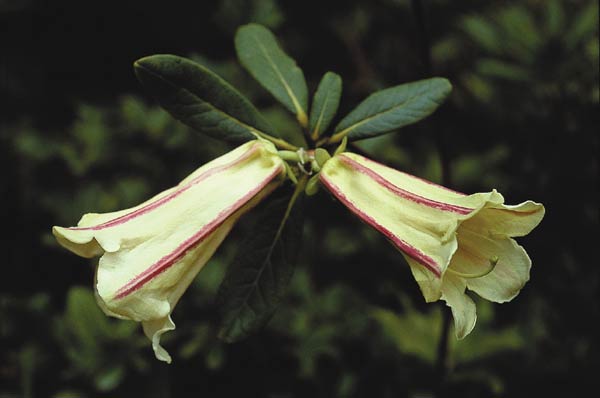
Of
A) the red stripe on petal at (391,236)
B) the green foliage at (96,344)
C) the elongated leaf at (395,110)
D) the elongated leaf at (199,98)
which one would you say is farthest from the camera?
the green foliage at (96,344)

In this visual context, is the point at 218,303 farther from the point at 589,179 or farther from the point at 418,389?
the point at 589,179

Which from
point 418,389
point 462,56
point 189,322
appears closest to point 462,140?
point 462,56

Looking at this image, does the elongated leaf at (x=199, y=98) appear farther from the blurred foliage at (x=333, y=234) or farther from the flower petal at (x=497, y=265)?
A: the blurred foliage at (x=333, y=234)

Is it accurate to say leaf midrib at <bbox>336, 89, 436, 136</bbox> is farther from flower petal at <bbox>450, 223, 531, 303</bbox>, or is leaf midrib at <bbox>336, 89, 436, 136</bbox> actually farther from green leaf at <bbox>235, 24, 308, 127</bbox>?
flower petal at <bbox>450, 223, 531, 303</bbox>

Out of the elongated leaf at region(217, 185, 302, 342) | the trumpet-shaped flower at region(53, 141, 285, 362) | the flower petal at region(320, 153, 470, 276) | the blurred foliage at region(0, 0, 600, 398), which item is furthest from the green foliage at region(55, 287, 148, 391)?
the flower petal at region(320, 153, 470, 276)

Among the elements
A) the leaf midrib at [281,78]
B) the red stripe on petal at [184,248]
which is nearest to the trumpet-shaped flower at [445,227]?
the red stripe on petal at [184,248]
